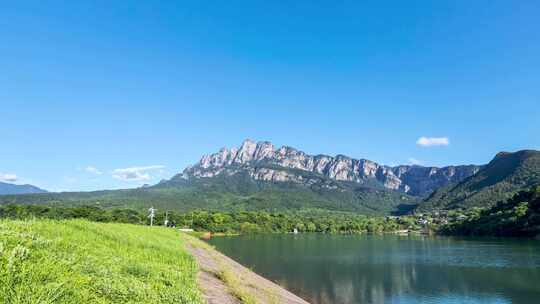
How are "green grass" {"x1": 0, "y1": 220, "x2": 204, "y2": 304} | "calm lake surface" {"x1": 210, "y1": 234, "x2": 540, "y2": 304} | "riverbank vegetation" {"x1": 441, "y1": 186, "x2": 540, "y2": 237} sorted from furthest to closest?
"riverbank vegetation" {"x1": 441, "y1": 186, "x2": 540, "y2": 237}, "calm lake surface" {"x1": 210, "y1": 234, "x2": 540, "y2": 304}, "green grass" {"x1": 0, "y1": 220, "x2": 204, "y2": 304}

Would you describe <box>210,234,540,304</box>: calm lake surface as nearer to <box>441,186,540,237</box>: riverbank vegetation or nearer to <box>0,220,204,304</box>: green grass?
<box>0,220,204,304</box>: green grass

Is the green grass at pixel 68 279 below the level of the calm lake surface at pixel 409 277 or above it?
above

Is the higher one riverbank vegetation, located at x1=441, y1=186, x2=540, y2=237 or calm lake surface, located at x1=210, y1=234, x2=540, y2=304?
riverbank vegetation, located at x1=441, y1=186, x2=540, y2=237

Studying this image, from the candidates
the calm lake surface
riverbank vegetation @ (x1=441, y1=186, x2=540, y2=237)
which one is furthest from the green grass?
riverbank vegetation @ (x1=441, y1=186, x2=540, y2=237)

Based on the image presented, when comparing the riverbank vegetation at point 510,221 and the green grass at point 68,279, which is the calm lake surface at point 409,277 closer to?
the green grass at point 68,279

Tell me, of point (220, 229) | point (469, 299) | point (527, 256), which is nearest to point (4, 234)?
point (469, 299)

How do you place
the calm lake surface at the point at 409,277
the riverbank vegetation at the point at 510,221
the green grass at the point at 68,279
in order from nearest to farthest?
the green grass at the point at 68,279 → the calm lake surface at the point at 409,277 → the riverbank vegetation at the point at 510,221

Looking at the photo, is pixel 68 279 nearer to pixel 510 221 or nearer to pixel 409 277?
pixel 409 277

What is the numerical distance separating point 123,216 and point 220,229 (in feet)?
143

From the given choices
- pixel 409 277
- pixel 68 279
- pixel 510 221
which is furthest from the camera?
pixel 510 221

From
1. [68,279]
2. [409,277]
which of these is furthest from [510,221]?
[68,279]

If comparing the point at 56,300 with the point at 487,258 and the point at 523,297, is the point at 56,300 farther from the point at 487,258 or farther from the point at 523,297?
the point at 487,258

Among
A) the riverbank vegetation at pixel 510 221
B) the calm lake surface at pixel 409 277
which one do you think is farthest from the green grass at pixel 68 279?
the riverbank vegetation at pixel 510 221

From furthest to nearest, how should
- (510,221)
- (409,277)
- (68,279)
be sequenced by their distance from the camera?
1. (510,221)
2. (409,277)
3. (68,279)
